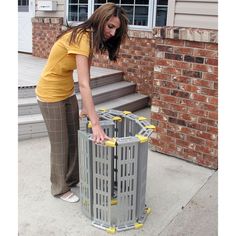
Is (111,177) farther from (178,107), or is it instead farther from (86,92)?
(178,107)

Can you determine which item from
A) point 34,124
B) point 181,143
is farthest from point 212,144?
point 34,124

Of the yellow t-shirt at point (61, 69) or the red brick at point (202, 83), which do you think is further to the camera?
the red brick at point (202, 83)

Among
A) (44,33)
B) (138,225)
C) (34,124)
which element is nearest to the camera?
(138,225)

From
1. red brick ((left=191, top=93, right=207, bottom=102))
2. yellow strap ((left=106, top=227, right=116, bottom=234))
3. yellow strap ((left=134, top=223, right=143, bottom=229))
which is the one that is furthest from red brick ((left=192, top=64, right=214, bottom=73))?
yellow strap ((left=106, top=227, right=116, bottom=234))

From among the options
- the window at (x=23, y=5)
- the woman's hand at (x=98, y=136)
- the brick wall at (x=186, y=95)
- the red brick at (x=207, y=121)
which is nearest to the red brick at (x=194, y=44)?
the brick wall at (x=186, y=95)

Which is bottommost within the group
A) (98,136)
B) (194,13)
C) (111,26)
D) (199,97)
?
(98,136)

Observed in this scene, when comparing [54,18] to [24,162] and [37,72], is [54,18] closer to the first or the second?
[37,72]

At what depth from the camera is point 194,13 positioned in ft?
11.9

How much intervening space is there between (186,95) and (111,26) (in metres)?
1.63

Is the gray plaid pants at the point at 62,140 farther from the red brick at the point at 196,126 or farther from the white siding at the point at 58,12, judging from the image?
the white siding at the point at 58,12

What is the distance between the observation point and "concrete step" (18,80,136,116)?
181 inches

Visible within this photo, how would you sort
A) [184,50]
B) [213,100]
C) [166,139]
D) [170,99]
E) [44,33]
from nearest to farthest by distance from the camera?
[213,100] < [184,50] < [170,99] < [166,139] < [44,33]

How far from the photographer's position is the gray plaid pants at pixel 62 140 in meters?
2.73

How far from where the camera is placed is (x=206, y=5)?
3633mm
